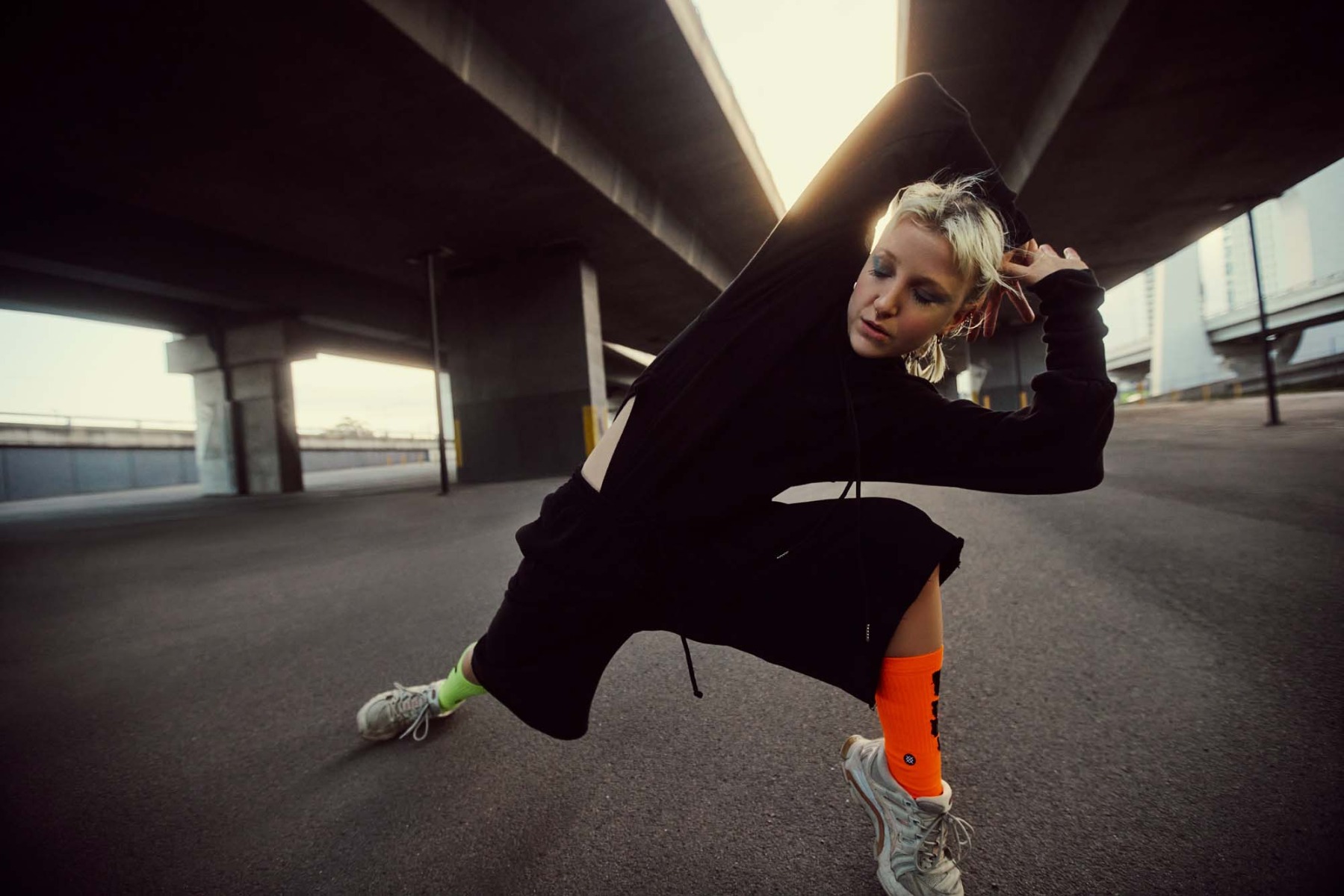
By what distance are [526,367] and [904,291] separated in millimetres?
12522

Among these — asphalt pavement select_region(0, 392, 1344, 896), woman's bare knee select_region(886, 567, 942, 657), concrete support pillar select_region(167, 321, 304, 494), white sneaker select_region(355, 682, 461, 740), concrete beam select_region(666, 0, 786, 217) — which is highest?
concrete beam select_region(666, 0, 786, 217)

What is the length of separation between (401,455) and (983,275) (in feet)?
159

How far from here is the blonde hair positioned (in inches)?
47.5

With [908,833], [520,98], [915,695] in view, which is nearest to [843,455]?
[915,695]

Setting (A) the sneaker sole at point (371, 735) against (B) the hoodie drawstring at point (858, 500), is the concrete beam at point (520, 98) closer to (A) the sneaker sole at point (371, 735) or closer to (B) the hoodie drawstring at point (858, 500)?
(A) the sneaker sole at point (371, 735)

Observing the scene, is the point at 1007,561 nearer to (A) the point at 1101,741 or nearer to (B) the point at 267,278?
(A) the point at 1101,741

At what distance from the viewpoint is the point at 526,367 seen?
42.6 feet

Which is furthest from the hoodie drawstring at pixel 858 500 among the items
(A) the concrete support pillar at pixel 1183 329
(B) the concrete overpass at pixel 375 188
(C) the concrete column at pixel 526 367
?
(A) the concrete support pillar at pixel 1183 329

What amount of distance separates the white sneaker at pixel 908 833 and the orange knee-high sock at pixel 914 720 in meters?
0.03

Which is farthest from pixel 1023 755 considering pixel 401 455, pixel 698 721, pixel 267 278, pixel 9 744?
pixel 401 455

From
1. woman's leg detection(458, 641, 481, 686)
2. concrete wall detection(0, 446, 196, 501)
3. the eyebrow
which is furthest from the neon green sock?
concrete wall detection(0, 446, 196, 501)

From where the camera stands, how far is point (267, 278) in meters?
13.2

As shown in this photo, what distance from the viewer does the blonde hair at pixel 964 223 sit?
1207mm

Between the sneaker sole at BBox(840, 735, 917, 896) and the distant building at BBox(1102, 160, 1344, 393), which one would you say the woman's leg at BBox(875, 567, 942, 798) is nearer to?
the sneaker sole at BBox(840, 735, 917, 896)
